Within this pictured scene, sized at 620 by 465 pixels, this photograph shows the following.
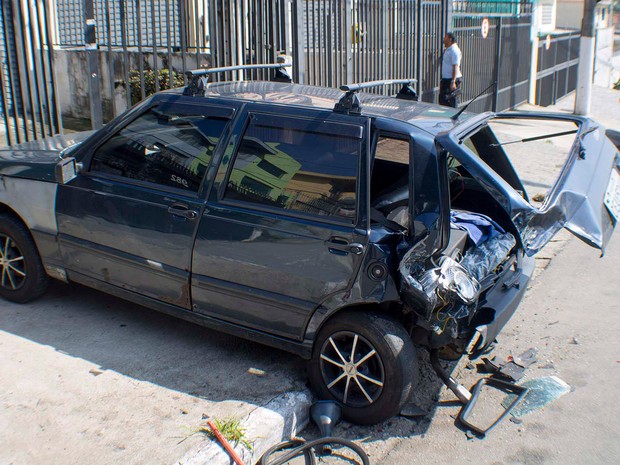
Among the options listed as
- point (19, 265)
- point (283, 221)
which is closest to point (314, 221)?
point (283, 221)

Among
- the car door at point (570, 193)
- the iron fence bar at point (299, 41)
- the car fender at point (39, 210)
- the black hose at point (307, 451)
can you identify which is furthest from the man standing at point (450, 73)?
the black hose at point (307, 451)

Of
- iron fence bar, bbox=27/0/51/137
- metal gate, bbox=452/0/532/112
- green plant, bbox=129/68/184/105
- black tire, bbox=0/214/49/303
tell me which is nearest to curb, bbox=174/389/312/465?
black tire, bbox=0/214/49/303

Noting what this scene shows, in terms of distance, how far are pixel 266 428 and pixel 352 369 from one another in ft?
1.96

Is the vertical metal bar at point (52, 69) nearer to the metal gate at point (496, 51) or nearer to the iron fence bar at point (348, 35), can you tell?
the iron fence bar at point (348, 35)

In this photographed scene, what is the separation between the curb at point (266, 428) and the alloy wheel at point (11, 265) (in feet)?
7.53

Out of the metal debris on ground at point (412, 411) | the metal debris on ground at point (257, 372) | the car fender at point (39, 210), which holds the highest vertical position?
the car fender at point (39, 210)

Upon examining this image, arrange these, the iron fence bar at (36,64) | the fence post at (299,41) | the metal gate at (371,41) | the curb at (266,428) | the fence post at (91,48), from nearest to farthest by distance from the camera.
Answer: the curb at (266,428) < the iron fence bar at (36,64) < the fence post at (91,48) < the fence post at (299,41) < the metal gate at (371,41)

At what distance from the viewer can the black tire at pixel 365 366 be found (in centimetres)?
392

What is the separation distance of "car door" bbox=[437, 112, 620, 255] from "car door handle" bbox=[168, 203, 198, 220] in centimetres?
155

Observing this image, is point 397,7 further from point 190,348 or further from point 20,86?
point 190,348

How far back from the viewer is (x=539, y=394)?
4516 mm

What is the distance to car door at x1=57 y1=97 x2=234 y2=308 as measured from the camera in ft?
14.5

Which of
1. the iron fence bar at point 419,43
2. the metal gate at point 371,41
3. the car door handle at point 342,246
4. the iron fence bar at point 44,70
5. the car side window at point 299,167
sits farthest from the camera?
the iron fence bar at point 419,43

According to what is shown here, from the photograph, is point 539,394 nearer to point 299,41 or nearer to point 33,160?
point 33,160
